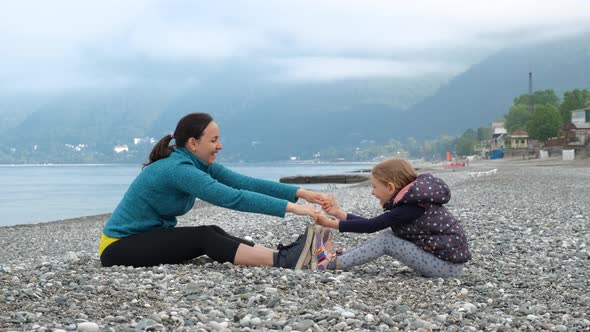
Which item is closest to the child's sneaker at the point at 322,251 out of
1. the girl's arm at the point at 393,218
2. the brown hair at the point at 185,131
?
the girl's arm at the point at 393,218

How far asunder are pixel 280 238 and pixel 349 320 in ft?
23.1

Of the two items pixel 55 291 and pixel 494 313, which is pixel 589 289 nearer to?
pixel 494 313

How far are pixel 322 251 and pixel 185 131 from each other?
2.03 meters

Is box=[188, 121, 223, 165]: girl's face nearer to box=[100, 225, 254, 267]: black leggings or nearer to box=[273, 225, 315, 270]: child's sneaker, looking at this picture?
box=[100, 225, 254, 267]: black leggings

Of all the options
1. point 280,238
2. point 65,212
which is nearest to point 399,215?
point 280,238

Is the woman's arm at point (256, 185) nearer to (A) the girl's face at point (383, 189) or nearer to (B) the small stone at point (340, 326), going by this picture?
(A) the girl's face at point (383, 189)

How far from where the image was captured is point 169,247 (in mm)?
7621

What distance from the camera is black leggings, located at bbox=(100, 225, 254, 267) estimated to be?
7562 mm

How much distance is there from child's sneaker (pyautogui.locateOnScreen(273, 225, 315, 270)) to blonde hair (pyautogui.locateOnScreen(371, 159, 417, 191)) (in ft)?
3.21

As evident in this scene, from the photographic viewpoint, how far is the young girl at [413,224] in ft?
23.0

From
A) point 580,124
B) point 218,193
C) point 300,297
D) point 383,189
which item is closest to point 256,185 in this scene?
point 218,193

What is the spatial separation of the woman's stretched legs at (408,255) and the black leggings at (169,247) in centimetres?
152

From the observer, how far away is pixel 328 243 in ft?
25.1

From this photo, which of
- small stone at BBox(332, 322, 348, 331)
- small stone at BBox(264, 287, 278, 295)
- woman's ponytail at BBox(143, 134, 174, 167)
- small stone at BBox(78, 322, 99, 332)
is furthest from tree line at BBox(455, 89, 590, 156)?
small stone at BBox(78, 322, 99, 332)
